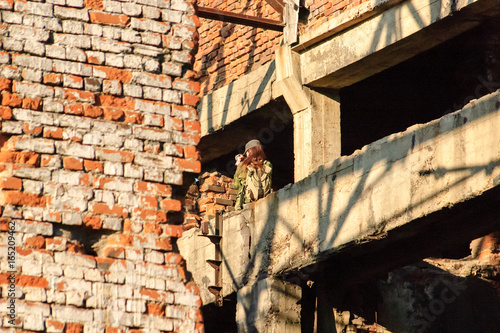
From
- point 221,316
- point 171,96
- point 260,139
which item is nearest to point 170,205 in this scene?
point 171,96

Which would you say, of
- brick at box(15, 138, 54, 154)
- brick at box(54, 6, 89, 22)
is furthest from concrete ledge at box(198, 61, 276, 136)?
brick at box(15, 138, 54, 154)

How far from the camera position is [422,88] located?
1645 cm

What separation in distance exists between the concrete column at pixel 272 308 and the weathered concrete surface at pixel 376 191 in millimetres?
184

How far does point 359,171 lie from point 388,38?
216cm

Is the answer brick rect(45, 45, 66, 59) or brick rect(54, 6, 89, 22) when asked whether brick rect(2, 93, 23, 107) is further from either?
brick rect(54, 6, 89, 22)

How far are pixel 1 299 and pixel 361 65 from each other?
802 centimetres

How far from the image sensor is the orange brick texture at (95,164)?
7.26 m

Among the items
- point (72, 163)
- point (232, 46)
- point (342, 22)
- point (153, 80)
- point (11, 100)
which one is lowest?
point (72, 163)

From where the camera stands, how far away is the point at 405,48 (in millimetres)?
13711

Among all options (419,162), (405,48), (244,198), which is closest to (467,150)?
(419,162)

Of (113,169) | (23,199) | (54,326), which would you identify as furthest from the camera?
(113,169)

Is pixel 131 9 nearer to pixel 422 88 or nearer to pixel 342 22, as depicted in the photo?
pixel 342 22

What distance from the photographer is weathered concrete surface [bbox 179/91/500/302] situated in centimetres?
1074

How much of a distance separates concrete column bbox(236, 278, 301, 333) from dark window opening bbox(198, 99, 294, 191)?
307 centimetres
